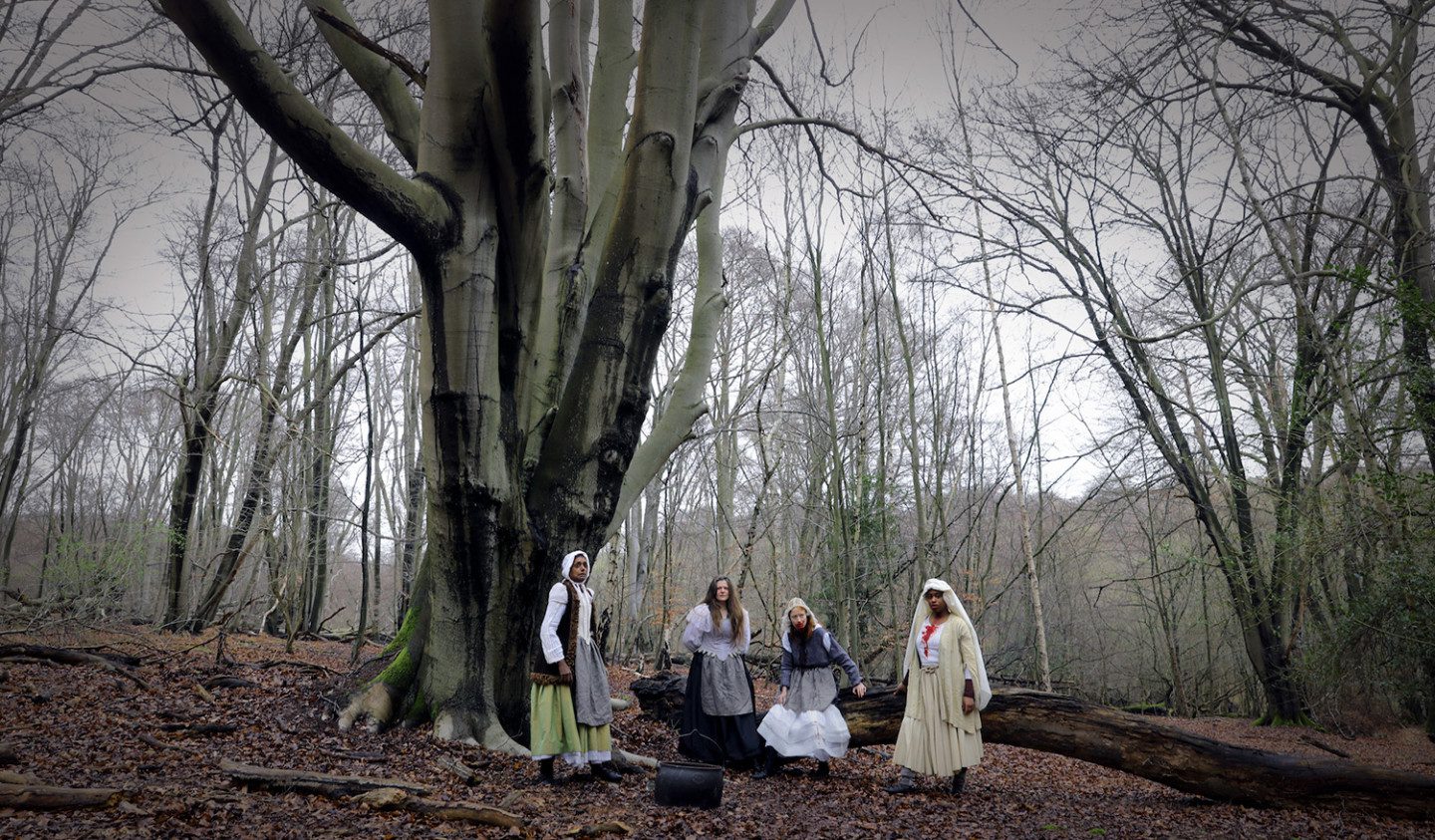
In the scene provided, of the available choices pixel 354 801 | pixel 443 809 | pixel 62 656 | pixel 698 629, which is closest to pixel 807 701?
pixel 698 629

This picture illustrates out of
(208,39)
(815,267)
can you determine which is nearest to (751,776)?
(208,39)

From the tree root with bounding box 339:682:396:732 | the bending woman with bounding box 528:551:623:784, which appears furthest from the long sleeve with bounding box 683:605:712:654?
the tree root with bounding box 339:682:396:732

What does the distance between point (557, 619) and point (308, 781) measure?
67.2 inches

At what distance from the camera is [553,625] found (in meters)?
5.09

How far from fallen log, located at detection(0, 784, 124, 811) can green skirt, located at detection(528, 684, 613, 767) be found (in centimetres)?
222

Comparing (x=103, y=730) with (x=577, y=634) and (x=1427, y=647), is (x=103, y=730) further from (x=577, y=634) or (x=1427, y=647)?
(x=1427, y=647)

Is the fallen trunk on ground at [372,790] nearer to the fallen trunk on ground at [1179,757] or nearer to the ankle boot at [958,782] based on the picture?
the ankle boot at [958,782]

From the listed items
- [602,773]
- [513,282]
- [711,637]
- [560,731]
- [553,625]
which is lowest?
[602,773]

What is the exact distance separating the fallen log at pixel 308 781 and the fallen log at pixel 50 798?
2.10ft

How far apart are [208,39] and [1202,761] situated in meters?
7.28

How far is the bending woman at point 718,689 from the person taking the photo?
6430 millimetres

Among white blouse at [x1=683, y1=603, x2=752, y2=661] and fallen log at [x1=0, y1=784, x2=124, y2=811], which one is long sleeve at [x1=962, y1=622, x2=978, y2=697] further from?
fallen log at [x1=0, y1=784, x2=124, y2=811]

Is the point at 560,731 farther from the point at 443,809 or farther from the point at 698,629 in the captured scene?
the point at 698,629

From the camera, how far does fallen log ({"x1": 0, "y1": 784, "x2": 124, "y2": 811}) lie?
118 inches
